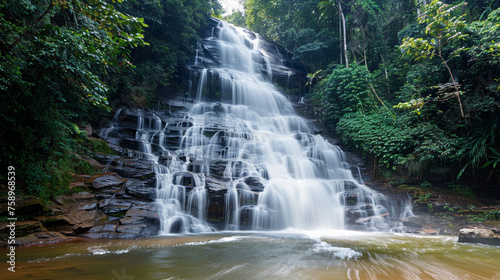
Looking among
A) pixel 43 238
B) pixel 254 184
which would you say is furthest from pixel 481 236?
pixel 43 238

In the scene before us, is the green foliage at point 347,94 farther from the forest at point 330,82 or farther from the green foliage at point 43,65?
the green foliage at point 43,65

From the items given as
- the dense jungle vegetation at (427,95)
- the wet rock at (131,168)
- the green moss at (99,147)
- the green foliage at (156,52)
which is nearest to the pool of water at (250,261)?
the wet rock at (131,168)

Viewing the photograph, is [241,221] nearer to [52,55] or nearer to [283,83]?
[52,55]

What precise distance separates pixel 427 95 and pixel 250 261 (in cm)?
1025

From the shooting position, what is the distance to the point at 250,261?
12.5 feet

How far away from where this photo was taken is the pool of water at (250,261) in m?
3.05

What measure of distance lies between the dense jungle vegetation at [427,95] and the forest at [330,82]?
0.16 ft

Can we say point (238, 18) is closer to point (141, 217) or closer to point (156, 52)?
point (156, 52)

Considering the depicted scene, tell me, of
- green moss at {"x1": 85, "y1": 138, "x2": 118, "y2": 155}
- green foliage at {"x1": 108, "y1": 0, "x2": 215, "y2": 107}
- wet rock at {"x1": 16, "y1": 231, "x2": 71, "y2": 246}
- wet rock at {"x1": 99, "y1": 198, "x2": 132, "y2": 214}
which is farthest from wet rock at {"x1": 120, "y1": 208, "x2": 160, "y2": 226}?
green foliage at {"x1": 108, "y1": 0, "x2": 215, "y2": 107}

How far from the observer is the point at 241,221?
25.0 feet

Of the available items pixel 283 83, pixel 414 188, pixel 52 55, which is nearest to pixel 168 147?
pixel 52 55

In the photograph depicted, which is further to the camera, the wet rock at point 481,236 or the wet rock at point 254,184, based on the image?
the wet rock at point 254,184

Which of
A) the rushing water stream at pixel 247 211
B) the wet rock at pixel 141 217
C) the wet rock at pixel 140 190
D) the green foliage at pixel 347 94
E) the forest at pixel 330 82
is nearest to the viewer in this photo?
the rushing water stream at pixel 247 211

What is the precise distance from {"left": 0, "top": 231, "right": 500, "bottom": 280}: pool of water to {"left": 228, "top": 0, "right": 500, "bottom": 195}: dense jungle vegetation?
4.52 metres
